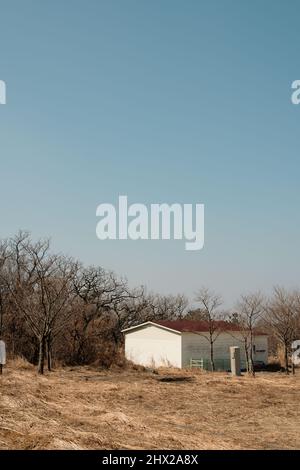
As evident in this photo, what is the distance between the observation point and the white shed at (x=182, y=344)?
35781 millimetres

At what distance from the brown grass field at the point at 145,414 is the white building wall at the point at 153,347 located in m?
13.7

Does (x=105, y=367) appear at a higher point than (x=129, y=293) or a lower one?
lower

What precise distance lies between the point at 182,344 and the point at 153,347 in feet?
13.5

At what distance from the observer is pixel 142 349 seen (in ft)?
132

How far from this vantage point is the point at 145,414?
14.1 metres

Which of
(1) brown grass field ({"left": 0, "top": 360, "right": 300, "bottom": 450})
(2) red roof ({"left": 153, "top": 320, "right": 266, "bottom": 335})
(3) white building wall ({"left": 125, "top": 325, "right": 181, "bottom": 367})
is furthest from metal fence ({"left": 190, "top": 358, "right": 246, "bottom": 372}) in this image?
(1) brown grass field ({"left": 0, "top": 360, "right": 300, "bottom": 450})

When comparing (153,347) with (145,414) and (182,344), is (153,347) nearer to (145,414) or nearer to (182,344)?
(182,344)

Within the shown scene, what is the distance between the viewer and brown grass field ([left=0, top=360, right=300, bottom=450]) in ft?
32.5

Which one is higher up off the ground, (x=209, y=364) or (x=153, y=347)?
(x=153, y=347)

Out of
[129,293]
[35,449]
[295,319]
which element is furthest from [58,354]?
[35,449]

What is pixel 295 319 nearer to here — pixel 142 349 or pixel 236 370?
pixel 236 370

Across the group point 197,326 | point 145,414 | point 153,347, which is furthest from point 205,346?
point 145,414

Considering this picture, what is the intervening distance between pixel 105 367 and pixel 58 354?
4.61 metres

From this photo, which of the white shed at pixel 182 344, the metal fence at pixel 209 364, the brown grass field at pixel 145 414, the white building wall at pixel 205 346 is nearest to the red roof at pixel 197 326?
the white shed at pixel 182 344
